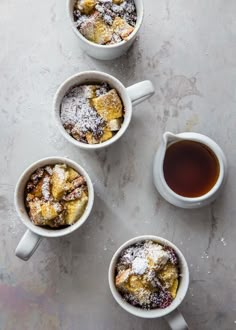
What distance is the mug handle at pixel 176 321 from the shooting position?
117cm

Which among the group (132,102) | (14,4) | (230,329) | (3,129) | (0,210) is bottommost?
(230,329)

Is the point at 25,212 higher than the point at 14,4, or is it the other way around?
the point at 14,4

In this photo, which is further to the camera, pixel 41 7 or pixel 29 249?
pixel 41 7

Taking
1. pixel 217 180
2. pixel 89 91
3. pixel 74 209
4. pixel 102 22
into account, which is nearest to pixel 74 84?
pixel 89 91

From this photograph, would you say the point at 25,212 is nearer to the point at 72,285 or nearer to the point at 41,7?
the point at 72,285

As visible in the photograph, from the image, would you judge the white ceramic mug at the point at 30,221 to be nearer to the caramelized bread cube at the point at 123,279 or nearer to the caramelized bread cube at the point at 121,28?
the caramelized bread cube at the point at 123,279

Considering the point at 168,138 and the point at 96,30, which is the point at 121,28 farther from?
the point at 168,138

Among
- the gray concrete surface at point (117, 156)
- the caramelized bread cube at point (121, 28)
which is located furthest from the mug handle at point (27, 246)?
the caramelized bread cube at point (121, 28)

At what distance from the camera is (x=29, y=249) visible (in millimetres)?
1147

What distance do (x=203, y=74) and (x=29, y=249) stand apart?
572 millimetres

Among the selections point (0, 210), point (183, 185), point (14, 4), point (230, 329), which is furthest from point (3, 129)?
point (230, 329)

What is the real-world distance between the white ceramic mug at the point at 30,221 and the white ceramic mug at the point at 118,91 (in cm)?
6

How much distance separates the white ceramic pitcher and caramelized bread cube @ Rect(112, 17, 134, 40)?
0.24 metres

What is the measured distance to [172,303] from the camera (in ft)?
3.88
